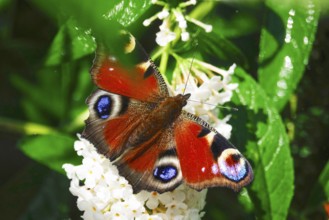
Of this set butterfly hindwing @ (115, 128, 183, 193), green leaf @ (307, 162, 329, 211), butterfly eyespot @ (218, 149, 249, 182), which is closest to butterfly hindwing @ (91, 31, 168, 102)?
butterfly hindwing @ (115, 128, 183, 193)

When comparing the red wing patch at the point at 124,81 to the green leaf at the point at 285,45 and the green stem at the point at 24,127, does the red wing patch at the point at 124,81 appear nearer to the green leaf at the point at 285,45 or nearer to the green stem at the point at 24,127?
the green leaf at the point at 285,45

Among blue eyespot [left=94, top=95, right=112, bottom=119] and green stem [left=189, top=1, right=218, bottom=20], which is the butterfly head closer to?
blue eyespot [left=94, top=95, right=112, bottom=119]

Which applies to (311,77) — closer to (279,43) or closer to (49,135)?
(279,43)

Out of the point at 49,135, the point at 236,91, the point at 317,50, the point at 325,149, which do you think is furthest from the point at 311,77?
the point at 49,135

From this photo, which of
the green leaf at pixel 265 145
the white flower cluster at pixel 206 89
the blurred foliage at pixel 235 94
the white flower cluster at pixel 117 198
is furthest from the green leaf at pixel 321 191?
the white flower cluster at pixel 117 198

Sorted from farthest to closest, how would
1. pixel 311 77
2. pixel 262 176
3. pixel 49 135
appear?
pixel 311 77 → pixel 49 135 → pixel 262 176

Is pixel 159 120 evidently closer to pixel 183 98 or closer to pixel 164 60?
pixel 183 98

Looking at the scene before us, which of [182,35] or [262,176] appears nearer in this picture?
[182,35]

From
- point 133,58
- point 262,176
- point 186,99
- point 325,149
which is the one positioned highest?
point 133,58
